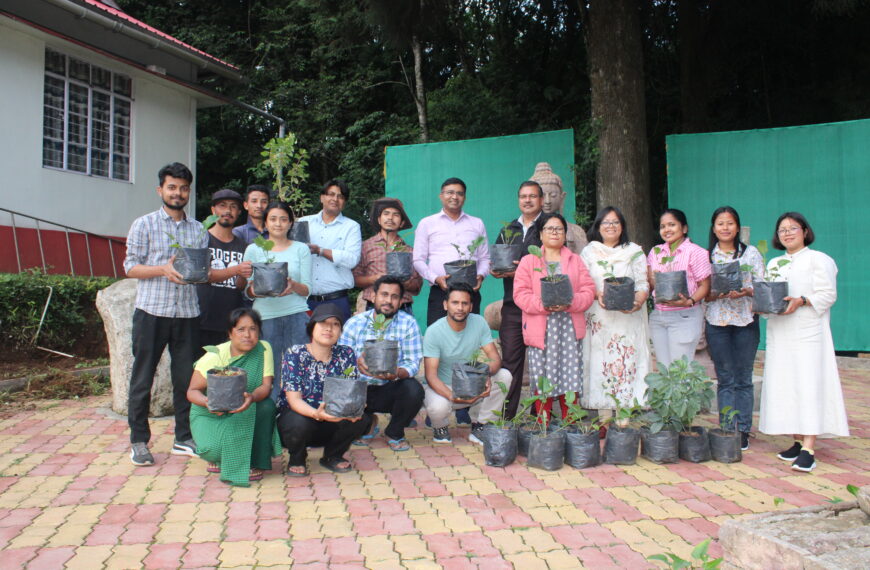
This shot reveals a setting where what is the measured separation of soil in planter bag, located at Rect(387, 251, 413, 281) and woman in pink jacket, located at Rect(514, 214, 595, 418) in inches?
30.8

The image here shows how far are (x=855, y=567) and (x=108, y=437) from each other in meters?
4.39

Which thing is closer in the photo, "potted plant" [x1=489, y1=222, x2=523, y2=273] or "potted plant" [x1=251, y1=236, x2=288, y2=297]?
"potted plant" [x1=251, y1=236, x2=288, y2=297]

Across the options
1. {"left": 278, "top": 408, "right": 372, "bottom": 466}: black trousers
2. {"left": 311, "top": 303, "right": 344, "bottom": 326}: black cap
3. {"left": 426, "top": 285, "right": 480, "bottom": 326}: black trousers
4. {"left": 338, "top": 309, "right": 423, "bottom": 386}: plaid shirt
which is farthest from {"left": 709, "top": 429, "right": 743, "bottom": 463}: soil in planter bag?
{"left": 311, "top": 303, "right": 344, "bottom": 326}: black cap

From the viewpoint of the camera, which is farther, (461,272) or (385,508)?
(461,272)

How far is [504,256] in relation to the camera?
4508 millimetres

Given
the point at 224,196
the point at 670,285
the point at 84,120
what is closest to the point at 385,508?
the point at 670,285

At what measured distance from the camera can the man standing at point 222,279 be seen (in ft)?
14.1

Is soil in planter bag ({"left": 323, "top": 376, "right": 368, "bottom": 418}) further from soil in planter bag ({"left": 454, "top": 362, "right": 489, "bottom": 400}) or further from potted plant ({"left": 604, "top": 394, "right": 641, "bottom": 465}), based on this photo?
potted plant ({"left": 604, "top": 394, "right": 641, "bottom": 465})

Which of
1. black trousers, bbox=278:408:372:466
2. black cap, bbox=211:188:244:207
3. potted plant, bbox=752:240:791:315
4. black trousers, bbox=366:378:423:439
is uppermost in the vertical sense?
black cap, bbox=211:188:244:207

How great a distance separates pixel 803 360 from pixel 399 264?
2.57m

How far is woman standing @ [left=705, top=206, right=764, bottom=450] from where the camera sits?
4336mm

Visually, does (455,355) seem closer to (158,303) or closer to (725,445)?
(725,445)

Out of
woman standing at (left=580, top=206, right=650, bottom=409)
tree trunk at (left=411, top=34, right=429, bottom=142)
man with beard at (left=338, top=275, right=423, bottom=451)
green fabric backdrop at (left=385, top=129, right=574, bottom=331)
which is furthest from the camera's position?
tree trunk at (left=411, top=34, right=429, bottom=142)

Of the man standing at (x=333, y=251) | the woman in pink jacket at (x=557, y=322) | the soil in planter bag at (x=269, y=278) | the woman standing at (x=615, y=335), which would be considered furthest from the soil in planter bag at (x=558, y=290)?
the soil in planter bag at (x=269, y=278)
